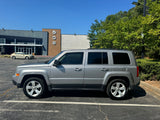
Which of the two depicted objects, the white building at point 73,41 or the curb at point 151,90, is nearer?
the curb at point 151,90

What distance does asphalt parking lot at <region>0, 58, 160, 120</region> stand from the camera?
321 centimetres

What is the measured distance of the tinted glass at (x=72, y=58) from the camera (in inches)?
174

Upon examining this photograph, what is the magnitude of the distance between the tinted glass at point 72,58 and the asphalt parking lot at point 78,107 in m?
1.37

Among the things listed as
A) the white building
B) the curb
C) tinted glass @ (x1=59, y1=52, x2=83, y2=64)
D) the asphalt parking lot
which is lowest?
the asphalt parking lot

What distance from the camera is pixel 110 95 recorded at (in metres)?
4.39

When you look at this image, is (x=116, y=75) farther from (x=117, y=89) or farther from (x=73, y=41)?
(x=73, y=41)

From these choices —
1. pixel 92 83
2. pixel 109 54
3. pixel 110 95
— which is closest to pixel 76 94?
pixel 92 83

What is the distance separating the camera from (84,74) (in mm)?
4312

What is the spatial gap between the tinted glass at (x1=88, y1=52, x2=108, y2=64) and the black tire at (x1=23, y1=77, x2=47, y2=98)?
196 cm

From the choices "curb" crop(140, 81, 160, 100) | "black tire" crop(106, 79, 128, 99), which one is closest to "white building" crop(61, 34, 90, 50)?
"curb" crop(140, 81, 160, 100)

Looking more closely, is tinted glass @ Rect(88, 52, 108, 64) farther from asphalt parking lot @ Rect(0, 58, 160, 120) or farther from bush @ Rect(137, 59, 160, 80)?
bush @ Rect(137, 59, 160, 80)

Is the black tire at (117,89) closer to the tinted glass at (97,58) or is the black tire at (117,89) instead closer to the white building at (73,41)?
the tinted glass at (97,58)

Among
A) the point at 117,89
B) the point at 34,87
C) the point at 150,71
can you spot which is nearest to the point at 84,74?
the point at 117,89

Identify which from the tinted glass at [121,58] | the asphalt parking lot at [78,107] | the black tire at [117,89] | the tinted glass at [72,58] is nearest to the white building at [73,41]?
the tinted glass at [72,58]
